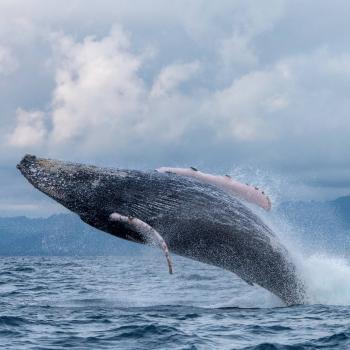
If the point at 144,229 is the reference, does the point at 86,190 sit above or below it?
above

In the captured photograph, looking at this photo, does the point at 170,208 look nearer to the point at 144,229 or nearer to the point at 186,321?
the point at 144,229

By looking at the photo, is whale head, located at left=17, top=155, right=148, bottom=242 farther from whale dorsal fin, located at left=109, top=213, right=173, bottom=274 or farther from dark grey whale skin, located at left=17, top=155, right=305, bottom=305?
whale dorsal fin, located at left=109, top=213, right=173, bottom=274

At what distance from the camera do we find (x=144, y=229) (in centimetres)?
1154

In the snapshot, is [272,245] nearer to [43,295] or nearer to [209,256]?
[209,256]

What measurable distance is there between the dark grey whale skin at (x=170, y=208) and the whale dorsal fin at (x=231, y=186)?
4.6 inches

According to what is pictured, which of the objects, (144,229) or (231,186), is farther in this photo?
(231,186)

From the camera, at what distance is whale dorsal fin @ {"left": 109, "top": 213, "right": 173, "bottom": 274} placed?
36.8ft

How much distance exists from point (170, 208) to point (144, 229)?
35.9 inches

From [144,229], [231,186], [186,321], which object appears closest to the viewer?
[144,229]

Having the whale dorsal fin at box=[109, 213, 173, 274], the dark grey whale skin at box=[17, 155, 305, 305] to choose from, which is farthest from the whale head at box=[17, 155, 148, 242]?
the whale dorsal fin at box=[109, 213, 173, 274]

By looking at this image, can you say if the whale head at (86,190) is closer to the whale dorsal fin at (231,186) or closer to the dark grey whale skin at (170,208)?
the dark grey whale skin at (170,208)

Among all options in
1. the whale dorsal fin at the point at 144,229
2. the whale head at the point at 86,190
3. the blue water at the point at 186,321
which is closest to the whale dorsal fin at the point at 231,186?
the whale head at the point at 86,190

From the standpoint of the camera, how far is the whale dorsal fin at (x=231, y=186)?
12.7m

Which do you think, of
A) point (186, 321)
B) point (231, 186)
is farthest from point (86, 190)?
point (186, 321)
